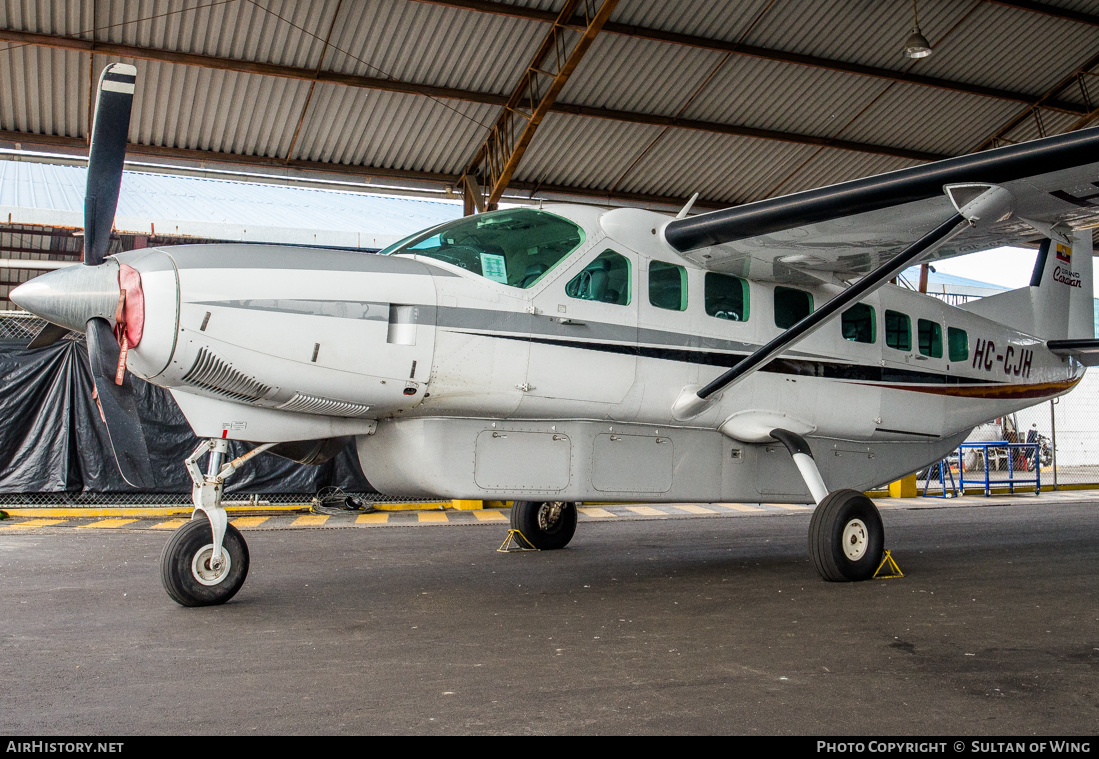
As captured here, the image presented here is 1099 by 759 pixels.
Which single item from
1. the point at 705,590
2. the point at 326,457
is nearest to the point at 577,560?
the point at 705,590

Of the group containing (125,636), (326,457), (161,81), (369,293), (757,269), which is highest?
(161,81)

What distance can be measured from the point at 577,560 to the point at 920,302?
14.7 feet

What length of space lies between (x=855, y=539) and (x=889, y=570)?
0.66 metres

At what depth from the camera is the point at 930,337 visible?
330 inches

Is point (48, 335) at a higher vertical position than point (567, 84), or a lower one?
lower

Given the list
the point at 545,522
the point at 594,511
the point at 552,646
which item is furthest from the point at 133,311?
the point at 594,511

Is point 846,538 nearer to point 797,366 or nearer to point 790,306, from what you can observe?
point 797,366

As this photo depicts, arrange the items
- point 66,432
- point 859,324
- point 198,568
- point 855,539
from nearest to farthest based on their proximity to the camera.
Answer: point 198,568 < point 855,539 < point 859,324 < point 66,432

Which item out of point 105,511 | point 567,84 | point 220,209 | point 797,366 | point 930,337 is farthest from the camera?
point 220,209

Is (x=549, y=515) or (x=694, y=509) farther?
(x=694, y=509)

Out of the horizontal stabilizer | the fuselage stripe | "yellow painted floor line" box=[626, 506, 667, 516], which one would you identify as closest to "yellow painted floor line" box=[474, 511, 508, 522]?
"yellow painted floor line" box=[626, 506, 667, 516]

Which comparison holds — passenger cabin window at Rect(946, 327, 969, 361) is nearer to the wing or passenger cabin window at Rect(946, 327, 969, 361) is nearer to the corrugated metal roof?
the wing

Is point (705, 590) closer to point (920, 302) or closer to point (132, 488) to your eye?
point (920, 302)

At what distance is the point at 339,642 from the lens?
14.6 feet
